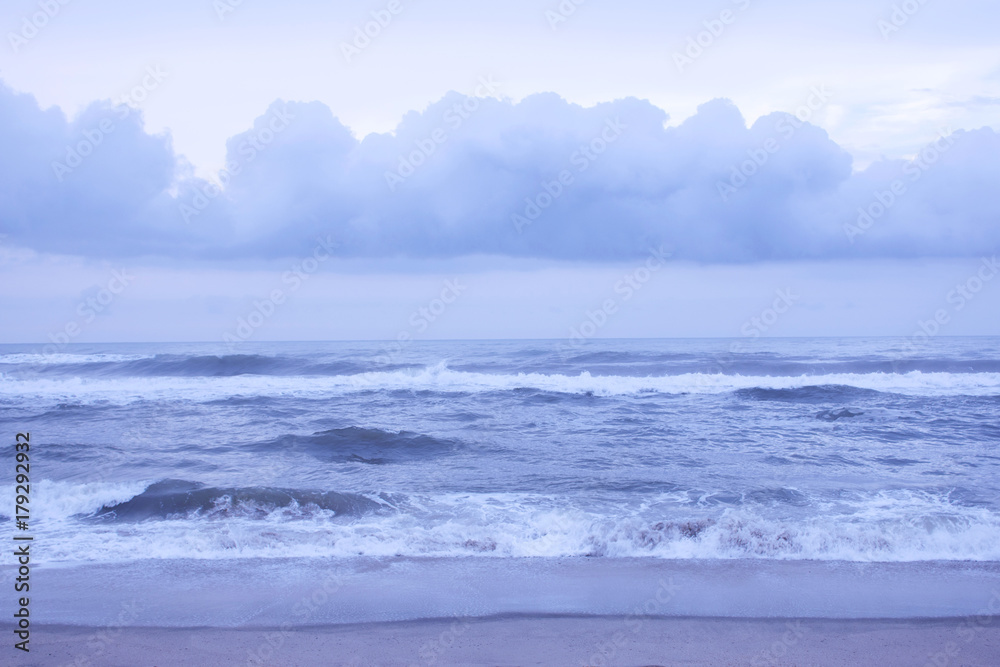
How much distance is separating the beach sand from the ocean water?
6.05 feet

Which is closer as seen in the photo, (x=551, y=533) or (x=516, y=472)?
(x=551, y=533)

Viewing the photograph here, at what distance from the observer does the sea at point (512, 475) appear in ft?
25.1

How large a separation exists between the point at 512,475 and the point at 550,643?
6.26m

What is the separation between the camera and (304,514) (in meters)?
9.26

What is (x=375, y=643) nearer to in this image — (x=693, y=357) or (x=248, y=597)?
(x=248, y=597)

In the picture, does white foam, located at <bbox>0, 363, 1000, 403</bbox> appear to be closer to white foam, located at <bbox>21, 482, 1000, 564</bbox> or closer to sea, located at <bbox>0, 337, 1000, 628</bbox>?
sea, located at <bbox>0, 337, 1000, 628</bbox>

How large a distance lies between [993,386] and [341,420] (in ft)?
88.4

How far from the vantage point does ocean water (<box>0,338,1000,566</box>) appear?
775cm

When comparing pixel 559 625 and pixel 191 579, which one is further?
pixel 191 579

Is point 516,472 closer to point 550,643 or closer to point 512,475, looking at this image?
point 512,475

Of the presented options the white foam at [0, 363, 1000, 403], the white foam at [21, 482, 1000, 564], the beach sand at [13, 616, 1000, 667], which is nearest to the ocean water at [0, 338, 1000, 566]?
the white foam at [21, 482, 1000, 564]

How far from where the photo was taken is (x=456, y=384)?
91.6 feet

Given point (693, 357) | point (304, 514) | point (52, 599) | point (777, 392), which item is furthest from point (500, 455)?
point (693, 357)

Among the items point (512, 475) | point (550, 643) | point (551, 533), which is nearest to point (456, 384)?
point (512, 475)
